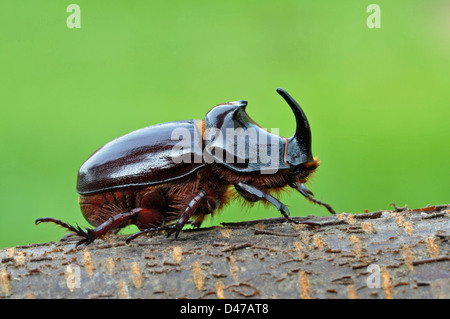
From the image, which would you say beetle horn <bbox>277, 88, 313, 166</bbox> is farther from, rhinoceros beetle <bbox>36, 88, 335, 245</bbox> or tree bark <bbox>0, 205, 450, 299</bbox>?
tree bark <bbox>0, 205, 450, 299</bbox>

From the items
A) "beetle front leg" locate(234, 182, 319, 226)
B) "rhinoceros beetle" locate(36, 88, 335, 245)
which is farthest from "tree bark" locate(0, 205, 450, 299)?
"rhinoceros beetle" locate(36, 88, 335, 245)

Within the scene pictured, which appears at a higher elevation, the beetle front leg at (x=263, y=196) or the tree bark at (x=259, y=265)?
the beetle front leg at (x=263, y=196)

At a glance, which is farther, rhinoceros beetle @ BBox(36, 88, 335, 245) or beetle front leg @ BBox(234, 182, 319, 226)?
rhinoceros beetle @ BBox(36, 88, 335, 245)

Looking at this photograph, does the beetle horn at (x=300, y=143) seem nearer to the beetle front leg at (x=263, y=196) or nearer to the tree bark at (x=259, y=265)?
the beetle front leg at (x=263, y=196)

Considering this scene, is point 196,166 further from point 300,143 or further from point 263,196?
point 300,143

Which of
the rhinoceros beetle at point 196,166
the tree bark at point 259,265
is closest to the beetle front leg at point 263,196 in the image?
the rhinoceros beetle at point 196,166

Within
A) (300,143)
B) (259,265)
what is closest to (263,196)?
(300,143)
